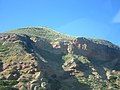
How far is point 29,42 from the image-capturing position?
126 metres

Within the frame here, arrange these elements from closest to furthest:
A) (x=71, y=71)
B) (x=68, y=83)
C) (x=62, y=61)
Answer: (x=68, y=83) → (x=71, y=71) → (x=62, y=61)

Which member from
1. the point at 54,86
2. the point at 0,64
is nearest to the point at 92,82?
the point at 54,86

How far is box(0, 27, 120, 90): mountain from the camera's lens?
92250mm

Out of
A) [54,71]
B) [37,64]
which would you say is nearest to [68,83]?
[54,71]

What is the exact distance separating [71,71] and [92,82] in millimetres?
8588

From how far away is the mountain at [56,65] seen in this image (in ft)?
303

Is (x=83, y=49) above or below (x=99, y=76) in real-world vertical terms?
above

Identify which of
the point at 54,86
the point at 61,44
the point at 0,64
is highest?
the point at 61,44

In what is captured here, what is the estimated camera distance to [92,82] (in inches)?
4208

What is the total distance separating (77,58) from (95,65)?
242 inches

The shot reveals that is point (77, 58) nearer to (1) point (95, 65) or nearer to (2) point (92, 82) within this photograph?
(1) point (95, 65)

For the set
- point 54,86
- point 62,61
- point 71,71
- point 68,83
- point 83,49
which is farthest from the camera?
point 83,49

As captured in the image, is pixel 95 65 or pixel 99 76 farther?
pixel 95 65

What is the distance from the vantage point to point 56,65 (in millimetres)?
117875
